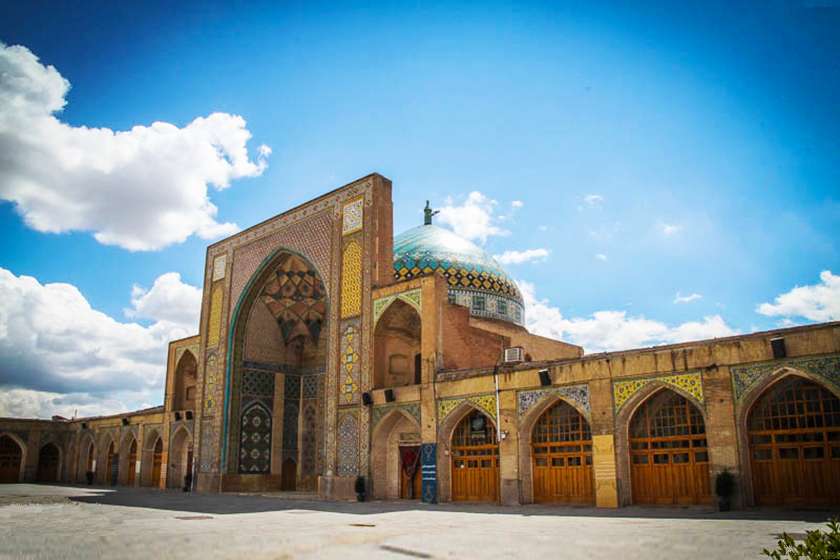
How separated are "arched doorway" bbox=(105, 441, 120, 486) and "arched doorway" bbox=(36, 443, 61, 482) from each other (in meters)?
4.73

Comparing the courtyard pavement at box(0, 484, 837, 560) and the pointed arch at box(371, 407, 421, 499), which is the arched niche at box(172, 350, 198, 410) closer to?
the pointed arch at box(371, 407, 421, 499)

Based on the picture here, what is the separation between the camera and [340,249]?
65.9 feet

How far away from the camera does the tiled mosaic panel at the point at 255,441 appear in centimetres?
2288

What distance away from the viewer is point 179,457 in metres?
25.9

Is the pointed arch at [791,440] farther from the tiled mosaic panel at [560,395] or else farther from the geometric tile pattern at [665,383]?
the tiled mosaic panel at [560,395]

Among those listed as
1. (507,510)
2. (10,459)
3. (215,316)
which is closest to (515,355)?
(507,510)

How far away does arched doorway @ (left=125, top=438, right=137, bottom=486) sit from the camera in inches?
1139

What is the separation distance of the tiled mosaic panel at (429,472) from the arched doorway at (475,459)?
1.51 ft

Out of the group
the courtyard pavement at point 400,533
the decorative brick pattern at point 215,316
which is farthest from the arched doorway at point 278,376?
the courtyard pavement at point 400,533

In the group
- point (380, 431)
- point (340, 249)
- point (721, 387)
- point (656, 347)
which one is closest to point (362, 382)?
point (380, 431)

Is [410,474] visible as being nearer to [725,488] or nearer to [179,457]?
[725,488]

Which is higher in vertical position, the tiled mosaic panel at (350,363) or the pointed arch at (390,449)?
the tiled mosaic panel at (350,363)

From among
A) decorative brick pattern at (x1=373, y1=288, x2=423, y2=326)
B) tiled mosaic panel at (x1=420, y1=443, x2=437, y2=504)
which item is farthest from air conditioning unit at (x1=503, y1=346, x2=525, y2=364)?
tiled mosaic panel at (x1=420, y1=443, x2=437, y2=504)

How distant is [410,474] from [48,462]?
80.2ft
